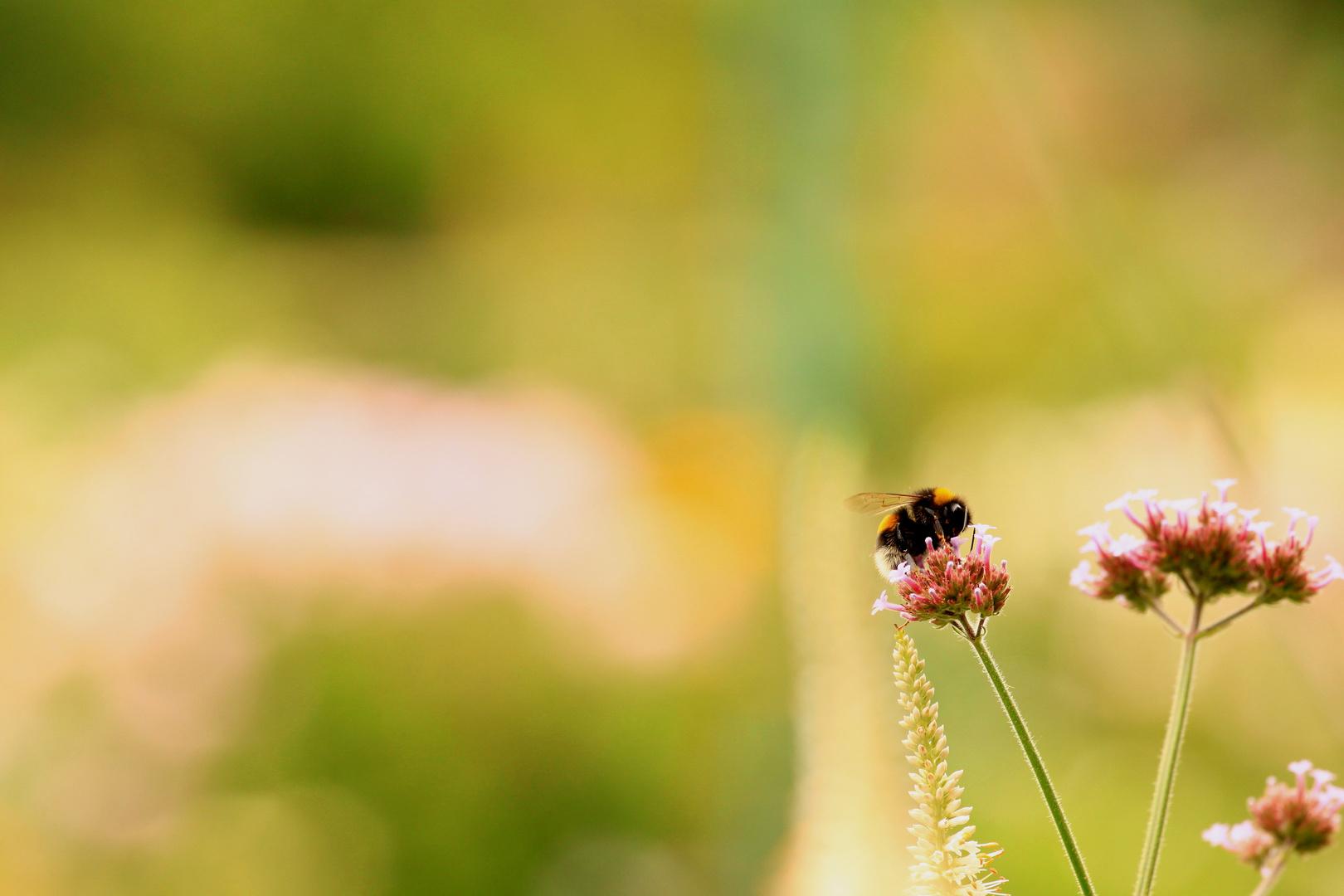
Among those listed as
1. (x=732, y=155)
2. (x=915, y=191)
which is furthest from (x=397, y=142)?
(x=732, y=155)

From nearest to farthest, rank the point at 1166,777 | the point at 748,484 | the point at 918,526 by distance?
the point at 1166,777 → the point at 918,526 → the point at 748,484

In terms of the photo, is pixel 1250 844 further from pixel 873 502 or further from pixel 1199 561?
pixel 873 502

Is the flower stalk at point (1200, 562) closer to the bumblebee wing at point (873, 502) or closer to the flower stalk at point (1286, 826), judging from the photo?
the flower stalk at point (1286, 826)

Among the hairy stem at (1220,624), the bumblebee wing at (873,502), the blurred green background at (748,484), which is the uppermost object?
the blurred green background at (748,484)

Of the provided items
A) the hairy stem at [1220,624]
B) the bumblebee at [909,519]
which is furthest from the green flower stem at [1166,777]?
the bumblebee at [909,519]

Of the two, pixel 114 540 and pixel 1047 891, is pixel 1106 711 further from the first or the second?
pixel 114 540

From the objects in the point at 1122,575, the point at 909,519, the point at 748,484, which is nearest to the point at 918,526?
the point at 909,519

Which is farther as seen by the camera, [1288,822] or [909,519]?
[909,519]

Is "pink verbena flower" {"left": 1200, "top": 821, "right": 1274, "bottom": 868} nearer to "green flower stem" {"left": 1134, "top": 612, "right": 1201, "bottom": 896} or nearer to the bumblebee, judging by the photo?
"green flower stem" {"left": 1134, "top": 612, "right": 1201, "bottom": 896}
